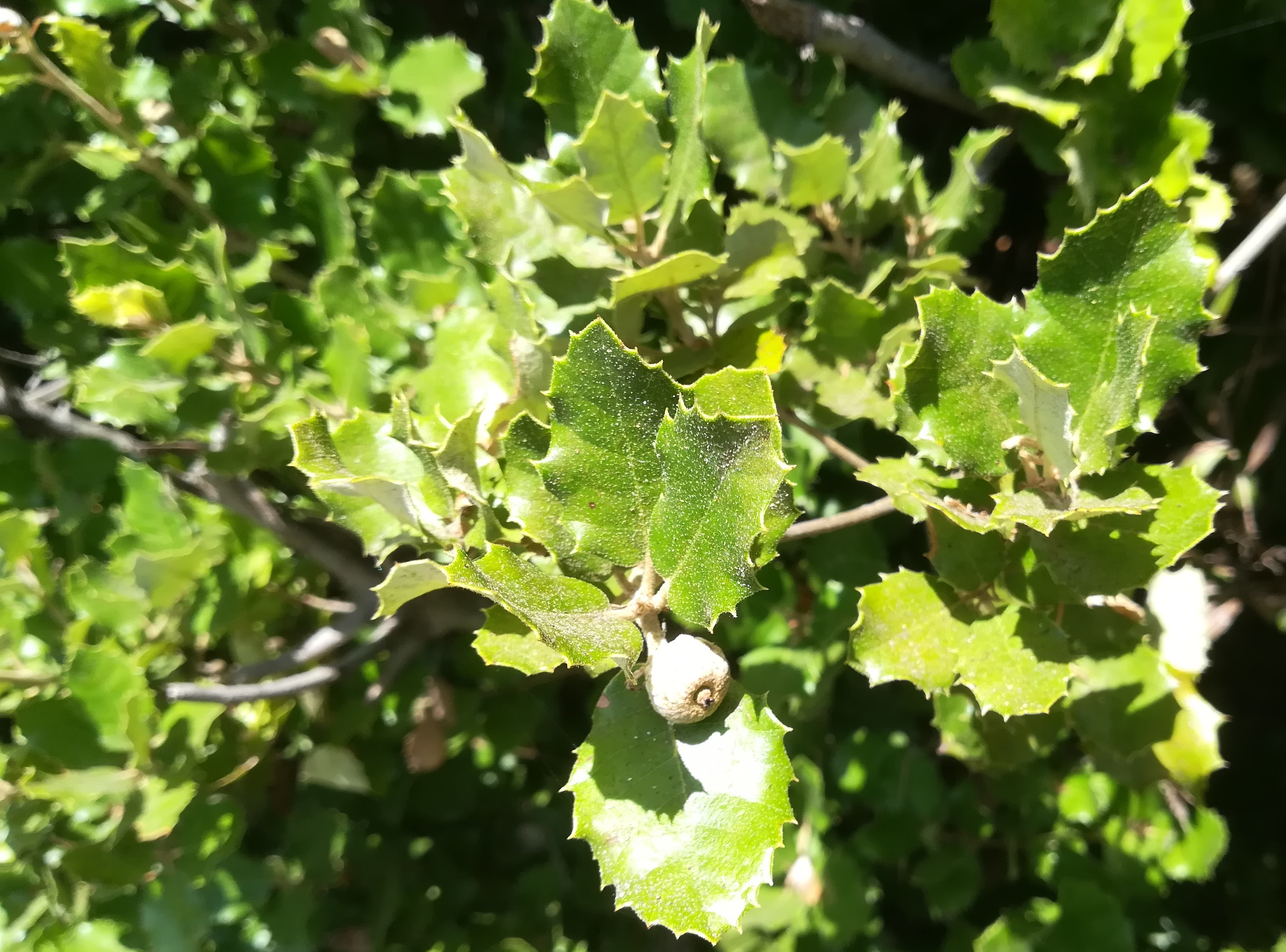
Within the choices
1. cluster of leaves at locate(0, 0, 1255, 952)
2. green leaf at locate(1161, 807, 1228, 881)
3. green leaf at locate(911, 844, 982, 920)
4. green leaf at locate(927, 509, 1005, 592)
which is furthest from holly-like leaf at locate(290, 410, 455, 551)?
green leaf at locate(1161, 807, 1228, 881)

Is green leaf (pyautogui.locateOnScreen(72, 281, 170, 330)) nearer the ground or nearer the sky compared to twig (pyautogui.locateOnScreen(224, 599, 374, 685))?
nearer the sky

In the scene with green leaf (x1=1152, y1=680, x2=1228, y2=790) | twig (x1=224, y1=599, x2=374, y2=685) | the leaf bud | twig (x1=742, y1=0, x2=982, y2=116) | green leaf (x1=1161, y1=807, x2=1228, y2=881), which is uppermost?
twig (x1=742, y1=0, x2=982, y2=116)

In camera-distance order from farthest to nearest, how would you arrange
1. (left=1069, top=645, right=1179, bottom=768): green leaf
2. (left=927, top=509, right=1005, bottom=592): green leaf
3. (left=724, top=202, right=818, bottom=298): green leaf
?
(left=1069, top=645, right=1179, bottom=768): green leaf, (left=724, top=202, right=818, bottom=298): green leaf, (left=927, top=509, right=1005, bottom=592): green leaf

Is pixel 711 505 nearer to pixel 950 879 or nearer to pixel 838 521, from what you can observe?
pixel 838 521

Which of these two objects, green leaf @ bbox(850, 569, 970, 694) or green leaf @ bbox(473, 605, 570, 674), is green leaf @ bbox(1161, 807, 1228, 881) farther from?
green leaf @ bbox(473, 605, 570, 674)

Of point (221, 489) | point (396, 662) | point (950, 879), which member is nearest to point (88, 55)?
point (221, 489)

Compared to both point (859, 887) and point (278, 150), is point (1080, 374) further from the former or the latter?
point (278, 150)

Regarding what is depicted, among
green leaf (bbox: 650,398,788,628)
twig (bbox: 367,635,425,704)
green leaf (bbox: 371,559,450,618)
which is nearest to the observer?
green leaf (bbox: 650,398,788,628)

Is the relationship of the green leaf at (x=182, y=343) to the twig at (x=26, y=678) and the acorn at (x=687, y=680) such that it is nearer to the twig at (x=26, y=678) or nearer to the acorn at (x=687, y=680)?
the twig at (x=26, y=678)

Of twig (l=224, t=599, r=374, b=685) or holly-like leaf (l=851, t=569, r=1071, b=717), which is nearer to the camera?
holly-like leaf (l=851, t=569, r=1071, b=717)

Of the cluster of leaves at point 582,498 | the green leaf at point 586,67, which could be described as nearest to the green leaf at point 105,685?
the cluster of leaves at point 582,498
